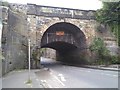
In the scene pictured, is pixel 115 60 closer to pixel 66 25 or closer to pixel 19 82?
pixel 66 25

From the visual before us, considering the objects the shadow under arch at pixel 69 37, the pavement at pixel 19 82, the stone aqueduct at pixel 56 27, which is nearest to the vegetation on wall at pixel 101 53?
the stone aqueduct at pixel 56 27

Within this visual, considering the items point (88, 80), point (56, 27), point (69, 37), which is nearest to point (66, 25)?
point (56, 27)

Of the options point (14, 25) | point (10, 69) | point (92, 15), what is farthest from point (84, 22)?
point (10, 69)

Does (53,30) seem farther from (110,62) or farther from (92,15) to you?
(110,62)

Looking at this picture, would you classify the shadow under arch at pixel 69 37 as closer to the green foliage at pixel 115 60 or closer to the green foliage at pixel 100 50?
the green foliage at pixel 100 50

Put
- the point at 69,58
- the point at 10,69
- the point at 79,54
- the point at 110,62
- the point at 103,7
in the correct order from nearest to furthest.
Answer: the point at 10,69, the point at 103,7, the point at 110,62, the point at 79,54, the point at 69,58

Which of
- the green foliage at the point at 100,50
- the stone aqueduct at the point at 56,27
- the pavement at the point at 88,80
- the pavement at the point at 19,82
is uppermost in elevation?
the stone aqueduct at the point at 56,27

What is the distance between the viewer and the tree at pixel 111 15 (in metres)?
27.4

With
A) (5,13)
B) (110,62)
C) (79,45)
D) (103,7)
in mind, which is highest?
(103,7)

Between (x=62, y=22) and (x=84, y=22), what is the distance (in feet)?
9.19

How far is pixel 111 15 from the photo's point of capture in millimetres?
28172

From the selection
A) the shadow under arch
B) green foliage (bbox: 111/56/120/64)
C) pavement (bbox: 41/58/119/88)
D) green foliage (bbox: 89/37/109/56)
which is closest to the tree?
green foliage (bbox: 89/37/109/56)

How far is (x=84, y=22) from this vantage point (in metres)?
30.8

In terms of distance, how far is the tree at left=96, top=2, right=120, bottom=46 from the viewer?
27359 millimetres
